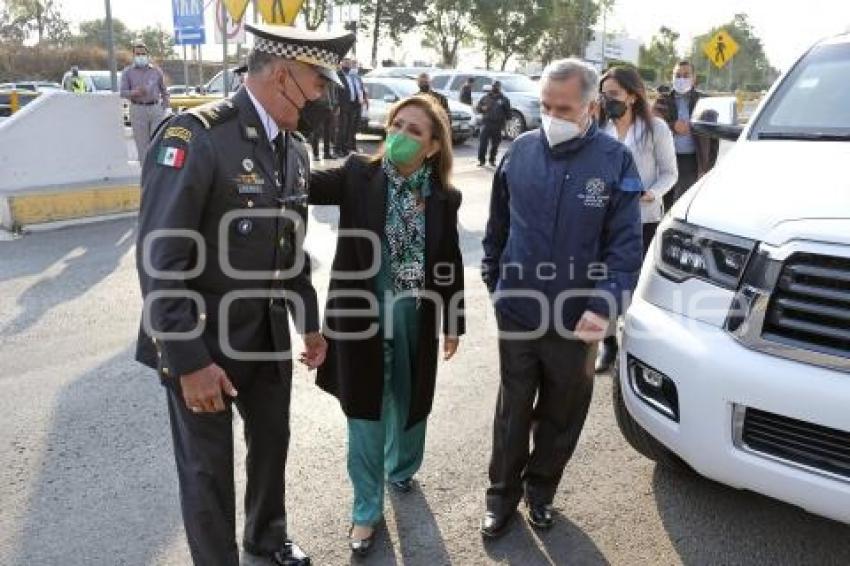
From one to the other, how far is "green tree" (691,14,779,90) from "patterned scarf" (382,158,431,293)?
86.2 meters

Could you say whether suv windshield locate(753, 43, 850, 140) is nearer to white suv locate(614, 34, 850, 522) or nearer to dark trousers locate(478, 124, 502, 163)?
white suv locate(614, 34, 850, 522)

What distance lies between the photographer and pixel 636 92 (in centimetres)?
461

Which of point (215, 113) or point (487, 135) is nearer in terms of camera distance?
point (215, 113)

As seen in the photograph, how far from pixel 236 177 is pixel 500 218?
4.04ft

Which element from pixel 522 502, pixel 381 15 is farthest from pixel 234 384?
pixel 381 15

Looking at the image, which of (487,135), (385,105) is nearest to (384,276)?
(487,135)

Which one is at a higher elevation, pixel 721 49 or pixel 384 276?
pixel 721 49

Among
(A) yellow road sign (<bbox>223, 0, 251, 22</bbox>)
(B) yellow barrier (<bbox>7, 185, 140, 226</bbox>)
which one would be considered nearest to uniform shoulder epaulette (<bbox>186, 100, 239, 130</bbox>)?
(B) yellow barrier (<bbox>7, 185, 140, 226</bbox>)

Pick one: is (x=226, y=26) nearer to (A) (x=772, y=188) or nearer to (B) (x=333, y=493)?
(B) (x=333, y=493)

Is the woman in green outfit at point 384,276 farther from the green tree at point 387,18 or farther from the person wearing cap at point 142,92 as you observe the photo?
the green tree at point 387,18

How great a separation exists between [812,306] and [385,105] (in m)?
15.5

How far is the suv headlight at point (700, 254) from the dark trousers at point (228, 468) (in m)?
1.50

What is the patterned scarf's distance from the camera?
2.87 meters

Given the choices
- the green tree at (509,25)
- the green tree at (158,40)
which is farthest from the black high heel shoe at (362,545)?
the green tree at (158,40)
